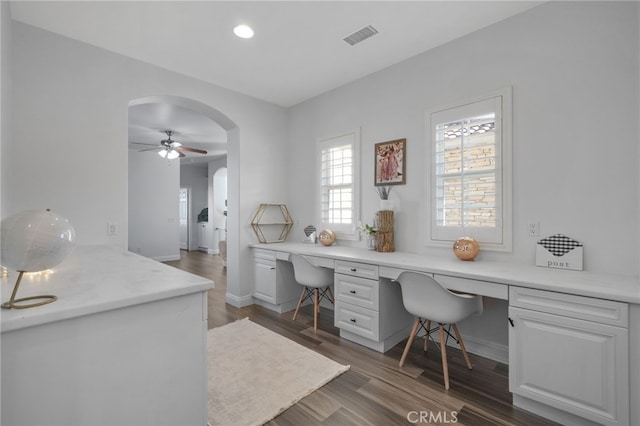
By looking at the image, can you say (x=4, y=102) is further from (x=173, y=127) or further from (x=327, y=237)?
(x=173, y=127)

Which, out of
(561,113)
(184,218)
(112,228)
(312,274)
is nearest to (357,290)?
(312,274)

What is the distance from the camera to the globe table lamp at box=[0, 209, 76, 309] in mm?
925

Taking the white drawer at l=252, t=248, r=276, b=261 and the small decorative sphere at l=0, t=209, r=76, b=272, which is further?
the white drawer at l=252, t=248, r=276, b=261

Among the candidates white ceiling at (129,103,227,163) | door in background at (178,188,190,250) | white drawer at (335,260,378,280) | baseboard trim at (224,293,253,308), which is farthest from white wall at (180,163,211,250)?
white drawer at (335,260,378,280)

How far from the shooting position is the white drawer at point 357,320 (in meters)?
2.65

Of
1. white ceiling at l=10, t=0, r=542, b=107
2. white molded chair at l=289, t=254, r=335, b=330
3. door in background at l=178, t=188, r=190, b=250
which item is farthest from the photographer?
door in background at l=178, t=188, r=190, b=250

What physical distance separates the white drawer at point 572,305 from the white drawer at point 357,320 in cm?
115

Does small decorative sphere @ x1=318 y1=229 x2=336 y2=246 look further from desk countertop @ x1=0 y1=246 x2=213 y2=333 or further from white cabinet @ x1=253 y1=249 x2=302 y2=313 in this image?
desk countertop @ x1=0 y1=246 x2=213 y2=333

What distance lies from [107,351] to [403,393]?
185 centimetres

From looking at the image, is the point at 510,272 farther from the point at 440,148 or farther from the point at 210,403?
the point at 210,403

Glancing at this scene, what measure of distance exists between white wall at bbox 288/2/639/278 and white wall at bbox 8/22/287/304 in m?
2.87

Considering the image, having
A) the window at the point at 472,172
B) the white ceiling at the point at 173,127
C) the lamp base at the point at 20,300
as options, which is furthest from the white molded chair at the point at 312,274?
the white ceiling at the point at 173,127

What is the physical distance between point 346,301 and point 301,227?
1.67m

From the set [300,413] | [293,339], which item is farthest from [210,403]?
[293,339]
